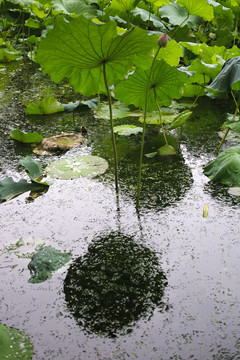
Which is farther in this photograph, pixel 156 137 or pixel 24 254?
pixel 156 137

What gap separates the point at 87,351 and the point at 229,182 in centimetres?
109

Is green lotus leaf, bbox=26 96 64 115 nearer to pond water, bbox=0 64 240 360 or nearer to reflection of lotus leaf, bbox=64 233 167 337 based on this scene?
pond water, bbox=0 64 240 360

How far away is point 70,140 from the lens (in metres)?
2.28

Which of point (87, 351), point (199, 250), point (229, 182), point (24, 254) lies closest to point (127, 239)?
point (199, 250)

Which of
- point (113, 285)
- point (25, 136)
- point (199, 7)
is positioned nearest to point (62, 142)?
point (25, 136)

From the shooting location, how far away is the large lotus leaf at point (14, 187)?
1728mm

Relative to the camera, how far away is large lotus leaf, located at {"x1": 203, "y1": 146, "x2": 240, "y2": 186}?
180 cm

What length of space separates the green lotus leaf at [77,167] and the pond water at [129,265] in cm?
5

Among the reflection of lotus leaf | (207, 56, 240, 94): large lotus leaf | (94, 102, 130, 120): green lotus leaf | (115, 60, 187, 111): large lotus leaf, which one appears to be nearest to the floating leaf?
(115, 60, 187, 111): large lotus leaf

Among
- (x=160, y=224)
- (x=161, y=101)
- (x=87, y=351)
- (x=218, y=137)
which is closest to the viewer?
(x=87, y=351)

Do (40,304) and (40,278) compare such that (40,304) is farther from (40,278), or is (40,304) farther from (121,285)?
(121,285)

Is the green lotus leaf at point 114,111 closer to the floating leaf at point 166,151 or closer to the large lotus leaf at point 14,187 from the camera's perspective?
the floating leaf at point 166,151

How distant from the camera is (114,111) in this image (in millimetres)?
2756

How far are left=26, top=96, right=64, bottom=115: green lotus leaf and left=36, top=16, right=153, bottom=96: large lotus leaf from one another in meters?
0.96
